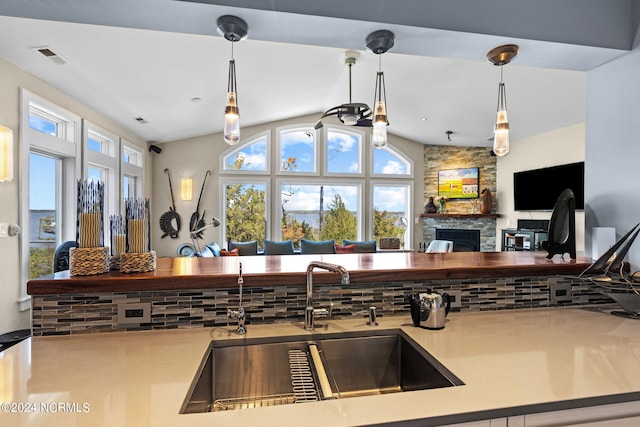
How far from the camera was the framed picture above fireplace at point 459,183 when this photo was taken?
7.17m

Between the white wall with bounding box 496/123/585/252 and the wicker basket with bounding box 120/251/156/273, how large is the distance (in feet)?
18.6

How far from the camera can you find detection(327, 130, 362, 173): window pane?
23.6 feet

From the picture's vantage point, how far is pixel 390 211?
293 inches

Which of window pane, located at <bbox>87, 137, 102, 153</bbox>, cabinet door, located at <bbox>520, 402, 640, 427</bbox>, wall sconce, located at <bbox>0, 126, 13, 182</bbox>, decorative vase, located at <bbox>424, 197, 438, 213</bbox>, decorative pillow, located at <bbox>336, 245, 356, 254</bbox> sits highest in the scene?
window pane, located at <bbox>87, 137, 102, 153</bbox>

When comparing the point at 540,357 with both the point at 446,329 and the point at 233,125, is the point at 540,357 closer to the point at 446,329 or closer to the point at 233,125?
the point at 446,329

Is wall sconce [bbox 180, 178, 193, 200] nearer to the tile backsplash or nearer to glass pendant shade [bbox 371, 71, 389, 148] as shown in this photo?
glass pendant shade [bbox 371, 71, 389, 148]

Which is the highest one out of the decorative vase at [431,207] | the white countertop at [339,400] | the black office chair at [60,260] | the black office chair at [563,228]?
the decorative vase at [431,207]

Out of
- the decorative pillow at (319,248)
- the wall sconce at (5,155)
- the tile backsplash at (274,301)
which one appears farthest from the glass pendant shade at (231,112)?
the decorative pillow at (319,248)

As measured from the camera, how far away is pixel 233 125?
187 cm

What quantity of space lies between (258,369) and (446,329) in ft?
2.34

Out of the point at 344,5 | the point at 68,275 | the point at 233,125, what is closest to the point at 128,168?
the point at 233,125

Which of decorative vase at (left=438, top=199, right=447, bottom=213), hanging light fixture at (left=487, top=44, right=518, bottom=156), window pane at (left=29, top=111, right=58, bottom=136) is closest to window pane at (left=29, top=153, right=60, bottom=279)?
window pane at (left=29, top=111, right=58, bottom=136)

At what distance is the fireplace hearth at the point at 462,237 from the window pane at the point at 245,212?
3.73m

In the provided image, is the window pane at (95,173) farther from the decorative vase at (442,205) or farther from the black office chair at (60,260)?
the decorative vase at (442,205)
